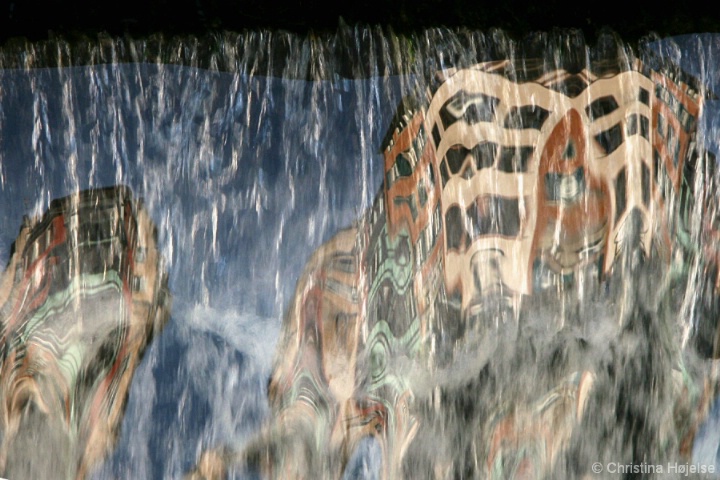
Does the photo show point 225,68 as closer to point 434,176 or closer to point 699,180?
point 434,176

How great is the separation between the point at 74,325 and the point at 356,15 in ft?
6.56

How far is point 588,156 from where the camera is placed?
3.57 metres

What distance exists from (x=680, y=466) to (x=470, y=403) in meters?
0.94

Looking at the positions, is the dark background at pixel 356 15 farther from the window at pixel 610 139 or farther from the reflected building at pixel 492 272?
the window at pixel 610 139

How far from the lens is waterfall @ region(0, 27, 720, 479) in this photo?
3.47 metres

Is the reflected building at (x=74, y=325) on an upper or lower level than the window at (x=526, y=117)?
lower

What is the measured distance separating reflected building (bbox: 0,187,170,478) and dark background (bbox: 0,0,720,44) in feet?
2.85

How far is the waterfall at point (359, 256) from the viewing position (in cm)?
347

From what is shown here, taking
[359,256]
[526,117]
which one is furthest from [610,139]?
[359,256]

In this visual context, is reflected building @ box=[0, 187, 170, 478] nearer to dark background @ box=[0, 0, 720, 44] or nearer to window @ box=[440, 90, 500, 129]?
dark background @ box=[0, 0, 720, 44]

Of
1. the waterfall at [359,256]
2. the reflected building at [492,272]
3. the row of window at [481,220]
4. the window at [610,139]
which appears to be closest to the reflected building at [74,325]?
the waterfall at [359,256]

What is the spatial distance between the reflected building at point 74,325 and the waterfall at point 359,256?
1cm

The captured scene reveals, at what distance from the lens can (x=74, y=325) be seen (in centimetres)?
382

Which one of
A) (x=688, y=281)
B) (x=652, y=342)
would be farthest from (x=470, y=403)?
(x=688, y=281)
